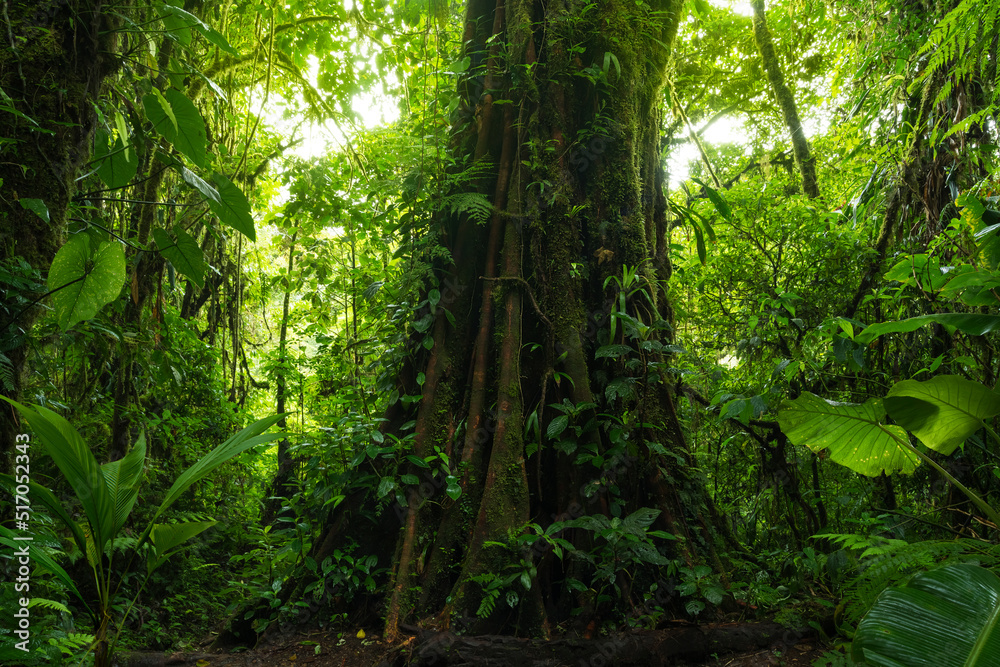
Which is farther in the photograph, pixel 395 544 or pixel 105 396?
pixel 105 396

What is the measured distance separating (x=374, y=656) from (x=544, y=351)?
1640 millimetres

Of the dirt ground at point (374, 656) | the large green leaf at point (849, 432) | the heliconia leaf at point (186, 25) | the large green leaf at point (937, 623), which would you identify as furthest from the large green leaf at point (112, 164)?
the large green leaf at point (937, 623)

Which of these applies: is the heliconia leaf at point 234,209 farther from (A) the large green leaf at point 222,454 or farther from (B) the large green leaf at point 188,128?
(A) the large green leaf at point 222,454

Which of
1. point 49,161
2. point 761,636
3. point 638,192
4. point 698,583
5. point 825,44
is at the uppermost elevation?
point 825,44

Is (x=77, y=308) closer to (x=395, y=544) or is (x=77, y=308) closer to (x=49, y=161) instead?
(x=49, y=161)

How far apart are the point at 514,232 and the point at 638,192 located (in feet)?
2.69

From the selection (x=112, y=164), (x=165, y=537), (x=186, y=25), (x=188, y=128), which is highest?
(x=186, y=25)

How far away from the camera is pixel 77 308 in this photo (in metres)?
1.76

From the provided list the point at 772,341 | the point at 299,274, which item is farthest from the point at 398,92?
the point at 772,341

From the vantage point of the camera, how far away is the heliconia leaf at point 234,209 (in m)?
2.06

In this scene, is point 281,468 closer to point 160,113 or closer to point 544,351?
point 544,351

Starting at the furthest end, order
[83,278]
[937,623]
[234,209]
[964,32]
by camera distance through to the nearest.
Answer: [964,32], [234,209], [83,278], [937,623]

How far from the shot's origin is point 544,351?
297cm

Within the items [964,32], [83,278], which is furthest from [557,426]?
[964,32]
